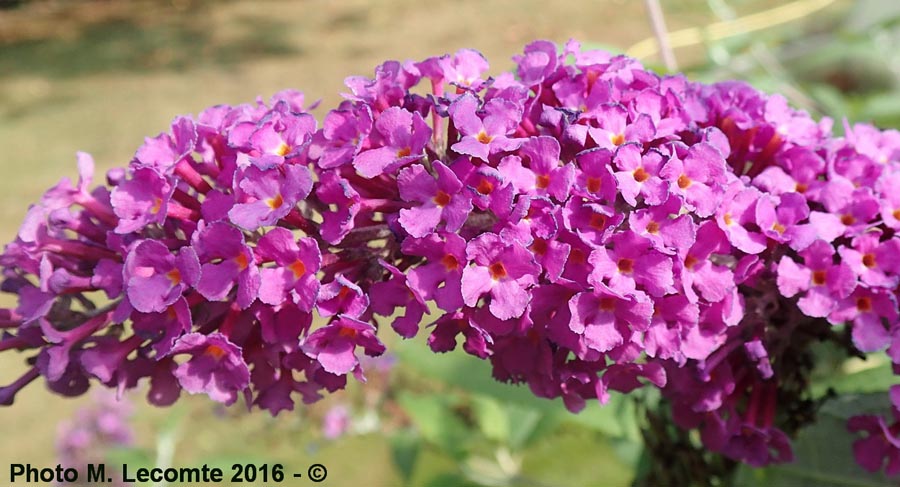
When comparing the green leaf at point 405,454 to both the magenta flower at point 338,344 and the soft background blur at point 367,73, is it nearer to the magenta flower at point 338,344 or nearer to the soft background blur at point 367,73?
the soft background blur at point 367,73

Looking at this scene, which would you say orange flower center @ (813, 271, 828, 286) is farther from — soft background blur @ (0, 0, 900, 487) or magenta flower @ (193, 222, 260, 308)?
magenta flower @ (193, 222, 260, 308)

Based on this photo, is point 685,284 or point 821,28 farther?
point 821,28

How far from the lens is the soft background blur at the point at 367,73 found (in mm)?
1729

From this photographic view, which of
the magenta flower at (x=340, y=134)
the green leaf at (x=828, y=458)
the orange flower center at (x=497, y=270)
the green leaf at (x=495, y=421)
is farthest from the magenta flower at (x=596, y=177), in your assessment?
the green leaf at (x=495, y=421)

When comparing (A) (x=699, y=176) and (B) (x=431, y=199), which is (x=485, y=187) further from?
(A) (x=699, y=176)

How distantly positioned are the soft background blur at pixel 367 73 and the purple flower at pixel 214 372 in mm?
313

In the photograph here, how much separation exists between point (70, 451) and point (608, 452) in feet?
5.03

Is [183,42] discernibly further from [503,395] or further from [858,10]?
[503,395]

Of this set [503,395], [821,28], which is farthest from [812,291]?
[821,28]

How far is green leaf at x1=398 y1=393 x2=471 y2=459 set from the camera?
174 cm

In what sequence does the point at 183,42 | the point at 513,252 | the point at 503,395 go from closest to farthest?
the point at 513,252
the point at 503,395
the point at 183,42

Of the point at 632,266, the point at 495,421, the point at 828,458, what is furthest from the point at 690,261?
the point at 495,421

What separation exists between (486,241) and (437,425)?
1.14 m

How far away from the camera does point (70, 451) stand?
2324 mm
